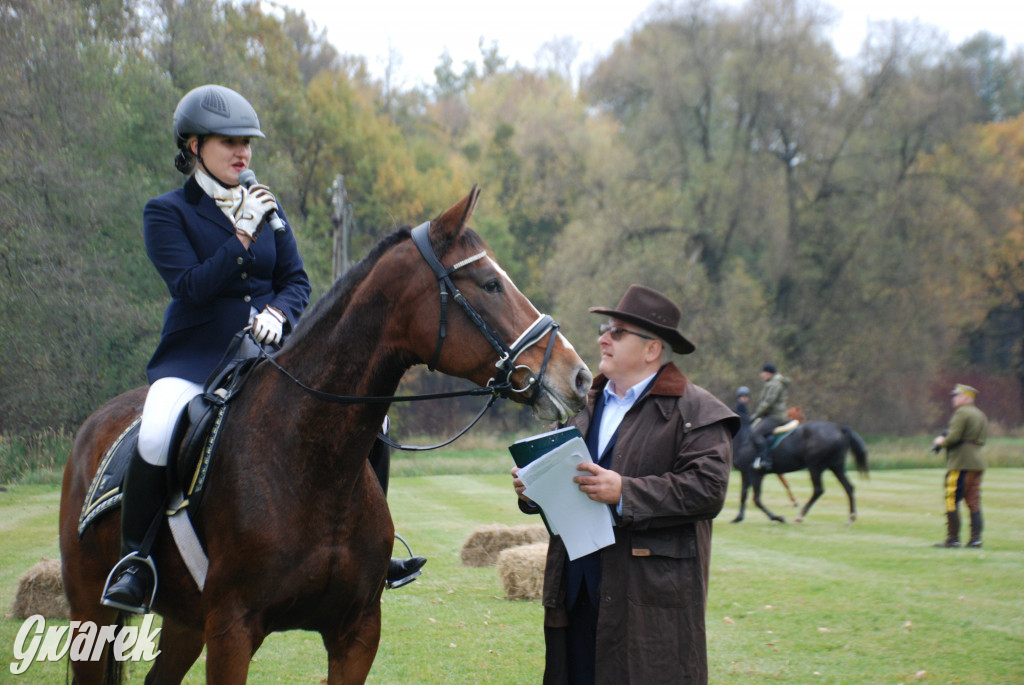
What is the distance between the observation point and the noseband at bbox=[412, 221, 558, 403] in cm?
304

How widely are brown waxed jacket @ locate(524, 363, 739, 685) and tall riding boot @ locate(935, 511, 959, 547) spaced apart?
1061 centimetres

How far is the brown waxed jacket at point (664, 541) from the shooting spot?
3.40 metres

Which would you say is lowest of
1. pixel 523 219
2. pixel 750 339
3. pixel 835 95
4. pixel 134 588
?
pixel 134 588

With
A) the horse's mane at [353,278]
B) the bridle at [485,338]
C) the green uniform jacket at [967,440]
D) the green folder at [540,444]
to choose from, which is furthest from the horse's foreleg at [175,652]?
the green uniform jacket at [967,440]

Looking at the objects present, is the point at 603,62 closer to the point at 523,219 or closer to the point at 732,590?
the point at 523,219

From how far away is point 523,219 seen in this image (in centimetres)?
4116

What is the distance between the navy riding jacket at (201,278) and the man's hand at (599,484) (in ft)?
5.39

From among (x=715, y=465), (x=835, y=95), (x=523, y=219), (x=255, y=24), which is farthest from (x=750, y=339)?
(x=715, y=465)

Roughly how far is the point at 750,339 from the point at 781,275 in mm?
3961

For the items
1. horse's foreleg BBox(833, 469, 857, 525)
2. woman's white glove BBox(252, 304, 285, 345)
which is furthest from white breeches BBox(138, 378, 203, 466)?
horse's foreleg BBox(833, 469, 857, 525)

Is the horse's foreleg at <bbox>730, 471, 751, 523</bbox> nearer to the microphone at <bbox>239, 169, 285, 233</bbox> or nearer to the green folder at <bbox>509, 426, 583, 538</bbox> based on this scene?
the green folder at <bbox>509, 426, 583, 538</bbox>

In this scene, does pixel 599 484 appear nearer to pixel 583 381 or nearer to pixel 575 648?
pixel 583 381

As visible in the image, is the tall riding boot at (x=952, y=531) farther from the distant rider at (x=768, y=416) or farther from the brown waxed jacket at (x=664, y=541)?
the brown waxed jacket at (x=664, y=541)

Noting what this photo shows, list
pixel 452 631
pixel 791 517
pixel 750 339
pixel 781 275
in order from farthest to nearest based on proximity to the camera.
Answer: pixel 781 275 < pixel 750 339 < pixel 791 517 < pixel 452 631
